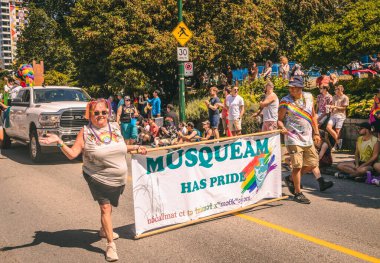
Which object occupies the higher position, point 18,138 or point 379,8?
point 379,8

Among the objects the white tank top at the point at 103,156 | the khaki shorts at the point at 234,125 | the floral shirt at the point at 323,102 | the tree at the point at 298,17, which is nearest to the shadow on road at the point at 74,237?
the white tank top at the point at 103,156

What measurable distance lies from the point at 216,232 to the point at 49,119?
7.86 metres

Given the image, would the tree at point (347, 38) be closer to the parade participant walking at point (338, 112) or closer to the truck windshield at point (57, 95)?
the parade participant walking at point (338, 112)

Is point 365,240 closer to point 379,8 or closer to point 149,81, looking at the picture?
point 379,8

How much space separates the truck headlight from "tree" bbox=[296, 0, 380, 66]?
8.55 meters

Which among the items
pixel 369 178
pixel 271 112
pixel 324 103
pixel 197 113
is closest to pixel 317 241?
pixel 369 178

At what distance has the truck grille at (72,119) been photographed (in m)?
12.7

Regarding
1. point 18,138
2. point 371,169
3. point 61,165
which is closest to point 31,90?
point 18,138

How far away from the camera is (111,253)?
538cm

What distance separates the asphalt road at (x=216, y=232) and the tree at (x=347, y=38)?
7.07m

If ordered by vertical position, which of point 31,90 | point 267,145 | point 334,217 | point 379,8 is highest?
point 379,8

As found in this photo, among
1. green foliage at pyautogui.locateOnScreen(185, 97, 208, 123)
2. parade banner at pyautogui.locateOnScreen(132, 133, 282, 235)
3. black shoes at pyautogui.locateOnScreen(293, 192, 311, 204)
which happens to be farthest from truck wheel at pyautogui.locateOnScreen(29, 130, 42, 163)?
black shoes at pyautogui.locateOnScreen(293, 192, 311, 204)

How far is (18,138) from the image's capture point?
571 inches

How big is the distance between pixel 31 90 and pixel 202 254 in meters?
10.5
